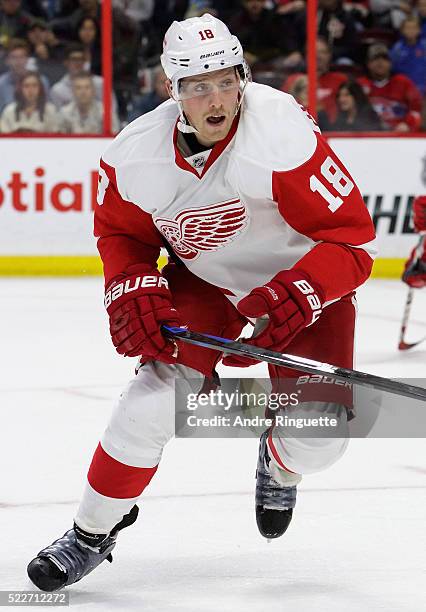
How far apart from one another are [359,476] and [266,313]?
3.12 ft

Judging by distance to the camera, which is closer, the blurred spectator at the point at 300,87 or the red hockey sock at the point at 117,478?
the red hockey sock at the point at 117,478

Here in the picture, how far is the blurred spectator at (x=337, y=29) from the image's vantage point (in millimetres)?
6922

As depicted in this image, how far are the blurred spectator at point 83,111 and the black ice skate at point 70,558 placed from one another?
448 centimetres

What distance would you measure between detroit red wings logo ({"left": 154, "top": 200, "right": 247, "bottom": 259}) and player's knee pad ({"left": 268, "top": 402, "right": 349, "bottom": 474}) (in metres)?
0.35

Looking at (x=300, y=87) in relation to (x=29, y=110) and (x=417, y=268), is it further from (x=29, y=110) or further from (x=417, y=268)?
(x=417, y=268)

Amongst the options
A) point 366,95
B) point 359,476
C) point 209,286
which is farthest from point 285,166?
point 366,95

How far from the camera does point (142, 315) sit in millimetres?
2451

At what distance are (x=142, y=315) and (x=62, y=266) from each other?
4.38 meters

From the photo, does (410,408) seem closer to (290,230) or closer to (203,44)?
(290,230)

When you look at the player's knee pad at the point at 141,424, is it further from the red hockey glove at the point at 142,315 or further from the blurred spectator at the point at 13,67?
the blurred spectator at the point at 13,67

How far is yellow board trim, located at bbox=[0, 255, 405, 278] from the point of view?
6.75 meters

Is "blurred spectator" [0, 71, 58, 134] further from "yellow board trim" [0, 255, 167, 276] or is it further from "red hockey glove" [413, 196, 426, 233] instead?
"red hockey glove" [413, 196, 426, 233]

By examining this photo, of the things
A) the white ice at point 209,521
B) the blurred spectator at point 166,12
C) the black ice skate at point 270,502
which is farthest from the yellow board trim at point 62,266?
the black ice skate at point 270,502

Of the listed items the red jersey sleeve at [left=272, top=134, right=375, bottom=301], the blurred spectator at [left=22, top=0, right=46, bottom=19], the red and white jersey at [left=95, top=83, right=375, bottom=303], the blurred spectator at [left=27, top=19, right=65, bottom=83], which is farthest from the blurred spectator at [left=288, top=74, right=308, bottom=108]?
the red jersey sleeve at [left=272, top=134, right=375, bottom=301]
